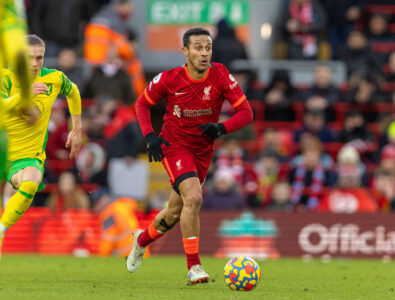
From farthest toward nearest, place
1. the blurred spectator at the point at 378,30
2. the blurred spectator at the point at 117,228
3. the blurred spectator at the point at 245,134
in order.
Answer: the blurred spectator at the point at 378,30 → the blurred spectator at the point at 245,134 → the blurred spectator at the point at 117,228

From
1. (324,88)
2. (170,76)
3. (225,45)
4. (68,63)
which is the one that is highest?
(170,76)

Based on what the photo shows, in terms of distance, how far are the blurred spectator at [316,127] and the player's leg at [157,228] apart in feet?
25.9

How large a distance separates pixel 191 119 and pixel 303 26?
9926 millimetres

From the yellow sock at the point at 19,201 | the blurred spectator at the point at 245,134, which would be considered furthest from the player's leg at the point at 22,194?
the blurred spectator at the point at 245,134

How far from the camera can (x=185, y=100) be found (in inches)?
379

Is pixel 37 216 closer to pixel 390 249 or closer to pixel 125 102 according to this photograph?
pixel 125 102

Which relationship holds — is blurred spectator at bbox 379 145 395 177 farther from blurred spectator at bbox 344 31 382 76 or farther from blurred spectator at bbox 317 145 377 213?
blurred spectator at bbox 344 31 382 76

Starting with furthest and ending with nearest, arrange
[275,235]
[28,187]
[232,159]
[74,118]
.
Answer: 1. [232,159]
2. [275,235]
3. [74,118]
4. [28,187]

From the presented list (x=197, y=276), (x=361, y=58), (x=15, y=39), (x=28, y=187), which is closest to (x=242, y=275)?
(x=197, y=276)

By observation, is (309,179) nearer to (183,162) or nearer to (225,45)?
(225,45)

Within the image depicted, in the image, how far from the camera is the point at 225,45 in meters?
18.4

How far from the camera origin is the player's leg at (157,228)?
9922mm

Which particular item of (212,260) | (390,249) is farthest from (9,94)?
(390,249)

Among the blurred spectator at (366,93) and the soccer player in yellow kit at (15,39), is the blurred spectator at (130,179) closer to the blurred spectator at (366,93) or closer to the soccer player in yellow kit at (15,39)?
the blurred spectator at (366,93)
